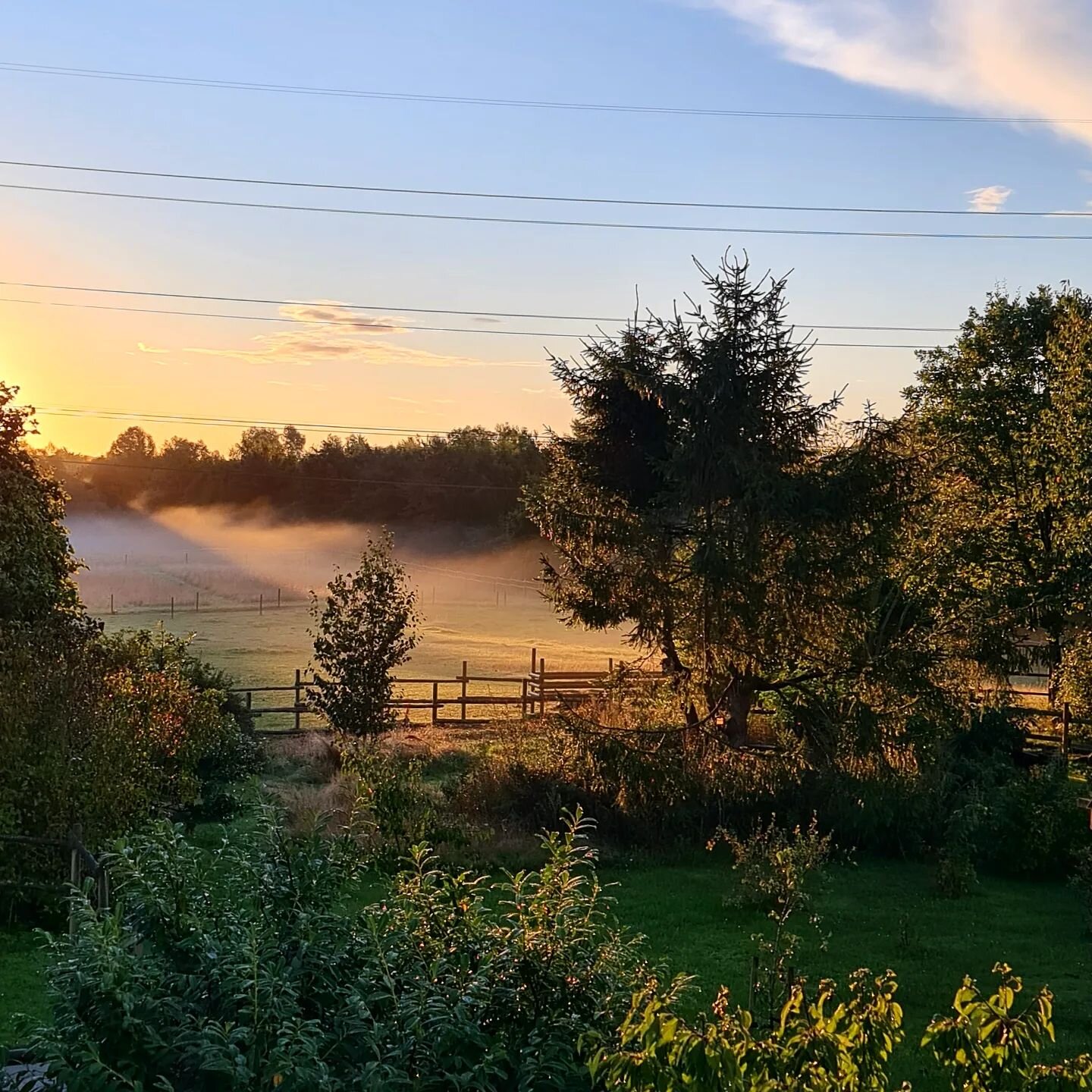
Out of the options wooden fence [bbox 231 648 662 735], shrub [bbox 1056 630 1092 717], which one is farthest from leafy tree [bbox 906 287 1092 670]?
wooden fence [bbox 231 648 662 735]

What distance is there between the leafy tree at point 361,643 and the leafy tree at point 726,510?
459 centimetres

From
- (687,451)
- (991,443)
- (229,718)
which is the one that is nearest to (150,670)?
(229,718)

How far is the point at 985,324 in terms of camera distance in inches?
1129

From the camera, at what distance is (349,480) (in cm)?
6744

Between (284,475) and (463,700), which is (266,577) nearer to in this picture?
(284,475)

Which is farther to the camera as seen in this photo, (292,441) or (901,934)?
(292,441)

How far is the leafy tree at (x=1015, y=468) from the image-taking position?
936 inches

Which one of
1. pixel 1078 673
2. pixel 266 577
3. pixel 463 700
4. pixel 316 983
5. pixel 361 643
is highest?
pixel 1078 673

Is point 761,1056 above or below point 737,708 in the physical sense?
above

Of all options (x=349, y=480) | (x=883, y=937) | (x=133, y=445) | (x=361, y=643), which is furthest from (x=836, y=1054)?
(x=133, y=445)

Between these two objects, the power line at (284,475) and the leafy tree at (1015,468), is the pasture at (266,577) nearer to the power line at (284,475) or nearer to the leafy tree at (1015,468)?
the power line at (284,475)

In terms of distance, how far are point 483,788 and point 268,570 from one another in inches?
2167

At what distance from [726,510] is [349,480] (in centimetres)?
5263

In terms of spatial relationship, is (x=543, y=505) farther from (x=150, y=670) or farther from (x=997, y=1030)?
(x=997, y=1030)
